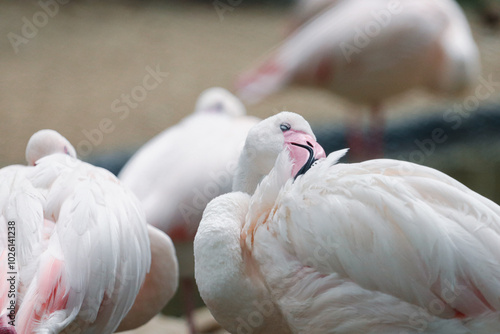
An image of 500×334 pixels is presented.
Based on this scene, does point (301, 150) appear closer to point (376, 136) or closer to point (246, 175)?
point (246, 175)

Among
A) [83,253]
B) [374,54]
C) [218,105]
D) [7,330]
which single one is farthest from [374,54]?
[7,330]

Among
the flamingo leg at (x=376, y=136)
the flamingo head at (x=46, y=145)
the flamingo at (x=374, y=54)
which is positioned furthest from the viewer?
the flamingo leg at (x=376, y=136)

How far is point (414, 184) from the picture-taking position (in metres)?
2.10

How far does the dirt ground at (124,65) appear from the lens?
596 centimetres

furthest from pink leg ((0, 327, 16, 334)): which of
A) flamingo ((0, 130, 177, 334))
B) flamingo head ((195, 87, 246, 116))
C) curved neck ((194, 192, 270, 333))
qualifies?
flamingo head ((195, 87, 246, 116))

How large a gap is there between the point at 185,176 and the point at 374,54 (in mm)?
1580

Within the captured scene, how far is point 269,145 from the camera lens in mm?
2402

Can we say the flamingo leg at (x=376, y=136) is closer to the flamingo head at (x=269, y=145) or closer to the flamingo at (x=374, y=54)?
the flamingo at (x=374, y=54)

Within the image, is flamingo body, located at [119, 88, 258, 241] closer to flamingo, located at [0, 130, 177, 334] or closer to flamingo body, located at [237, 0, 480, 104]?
flamingo, located at [0, 130, 177, 334]

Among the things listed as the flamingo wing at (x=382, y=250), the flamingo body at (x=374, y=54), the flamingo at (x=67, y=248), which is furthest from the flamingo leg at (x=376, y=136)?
the flamingo wing at (x=382, y=250)

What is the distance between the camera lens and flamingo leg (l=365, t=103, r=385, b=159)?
15.8 feet

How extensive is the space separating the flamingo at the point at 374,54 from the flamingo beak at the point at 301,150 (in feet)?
6.26

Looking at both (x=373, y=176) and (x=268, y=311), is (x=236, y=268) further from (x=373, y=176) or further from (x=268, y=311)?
(x=373, y=176)

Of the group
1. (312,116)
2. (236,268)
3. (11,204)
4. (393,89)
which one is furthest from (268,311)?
(312,116)
